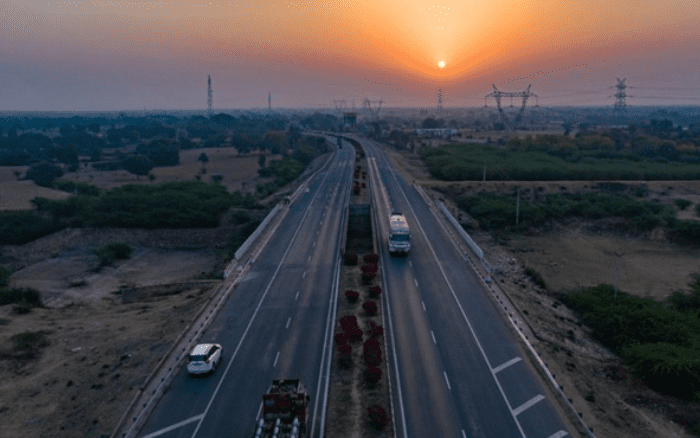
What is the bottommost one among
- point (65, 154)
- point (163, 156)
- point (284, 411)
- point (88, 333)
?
point (88, 333)

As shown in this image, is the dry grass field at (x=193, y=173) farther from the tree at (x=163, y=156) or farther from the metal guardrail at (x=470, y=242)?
the metal guardrail at (x=470, y=242)

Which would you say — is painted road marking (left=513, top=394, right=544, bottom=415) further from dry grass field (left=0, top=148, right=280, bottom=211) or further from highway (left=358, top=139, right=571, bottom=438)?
dry grass field (left=0, top=148, right=280, bottom=211)

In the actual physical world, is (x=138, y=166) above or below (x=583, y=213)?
above

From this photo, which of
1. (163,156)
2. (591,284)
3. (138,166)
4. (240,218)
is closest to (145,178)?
(138,166)

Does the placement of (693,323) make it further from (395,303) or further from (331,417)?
(331,417)

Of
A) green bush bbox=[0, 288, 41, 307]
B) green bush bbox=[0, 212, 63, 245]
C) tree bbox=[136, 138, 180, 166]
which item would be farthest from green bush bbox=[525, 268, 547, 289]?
tree bbox=[136, 138, 180, 166]

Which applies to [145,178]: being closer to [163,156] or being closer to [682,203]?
[163,156]

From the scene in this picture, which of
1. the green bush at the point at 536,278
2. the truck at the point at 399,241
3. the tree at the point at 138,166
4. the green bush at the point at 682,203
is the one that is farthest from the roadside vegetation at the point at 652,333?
the tree at the point at 138,166

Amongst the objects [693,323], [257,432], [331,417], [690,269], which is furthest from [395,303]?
[690,269]
